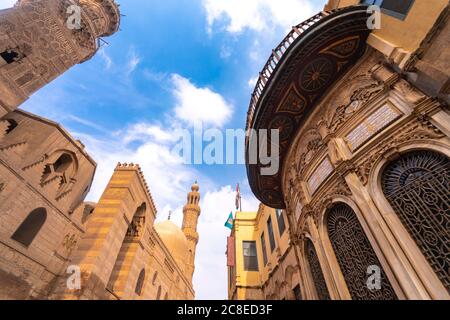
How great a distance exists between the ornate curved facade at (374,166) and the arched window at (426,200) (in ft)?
0.05

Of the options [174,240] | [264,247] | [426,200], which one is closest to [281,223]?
[264,247]

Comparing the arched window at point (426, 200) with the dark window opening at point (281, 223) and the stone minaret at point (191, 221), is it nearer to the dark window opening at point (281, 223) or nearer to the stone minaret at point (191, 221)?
the dark window opening at point (281, 223)

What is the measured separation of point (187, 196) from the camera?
164 ft

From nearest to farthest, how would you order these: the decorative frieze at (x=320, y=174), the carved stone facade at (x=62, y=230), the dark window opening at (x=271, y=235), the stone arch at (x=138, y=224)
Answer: the decorative frieze at (x=320, y=174)
the carved stone facade at (x=62, y=230)
the dark window opening at (x=271, y=235)
the stone arch at (x=138, y=224)

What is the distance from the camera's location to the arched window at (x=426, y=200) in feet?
12.0

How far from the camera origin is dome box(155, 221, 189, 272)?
106 ft

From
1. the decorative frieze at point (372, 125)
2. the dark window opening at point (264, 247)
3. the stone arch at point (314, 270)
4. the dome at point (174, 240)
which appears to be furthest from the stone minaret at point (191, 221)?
the decorative frieze at point (372, 125)

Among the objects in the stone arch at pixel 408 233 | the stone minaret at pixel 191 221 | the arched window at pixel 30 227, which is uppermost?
the stone minaret at pixel 191 221

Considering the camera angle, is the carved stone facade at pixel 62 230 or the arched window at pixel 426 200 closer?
the arched window at pixel 426 200

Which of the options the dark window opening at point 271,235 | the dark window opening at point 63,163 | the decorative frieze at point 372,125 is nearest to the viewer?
the decorative frieze at point 372,125

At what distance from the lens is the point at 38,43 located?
13047mm

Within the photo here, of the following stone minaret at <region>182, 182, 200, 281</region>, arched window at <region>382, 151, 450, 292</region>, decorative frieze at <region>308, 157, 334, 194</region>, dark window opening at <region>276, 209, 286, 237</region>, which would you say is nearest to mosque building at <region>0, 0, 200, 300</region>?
dark window opening at <region>276, 209, 286, 237</region>
